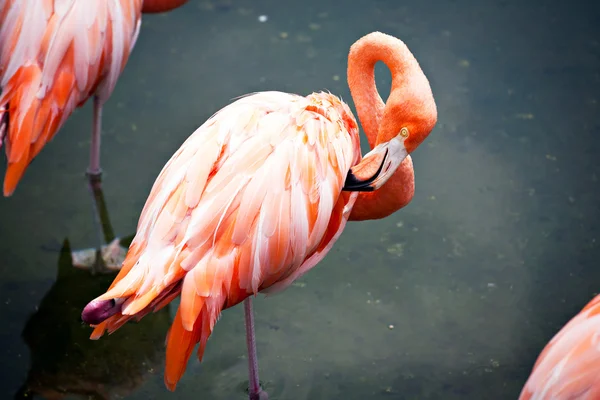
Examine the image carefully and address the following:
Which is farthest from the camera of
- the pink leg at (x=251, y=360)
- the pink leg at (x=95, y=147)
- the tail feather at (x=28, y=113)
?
the pink leg at (x=95, y=147)

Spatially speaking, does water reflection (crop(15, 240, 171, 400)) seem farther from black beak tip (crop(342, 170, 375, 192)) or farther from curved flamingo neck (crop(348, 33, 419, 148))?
curved flamingo neck (crop(348, 33, 419, 148))

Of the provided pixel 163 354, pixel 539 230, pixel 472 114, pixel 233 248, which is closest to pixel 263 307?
pixel 163 354

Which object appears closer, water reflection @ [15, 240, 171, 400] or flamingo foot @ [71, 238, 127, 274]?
water reflection @ [15, 240, 171, 400]

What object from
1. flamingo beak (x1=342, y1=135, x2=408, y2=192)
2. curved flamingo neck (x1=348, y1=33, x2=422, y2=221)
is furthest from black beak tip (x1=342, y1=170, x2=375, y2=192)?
curved flamingo neck (x1=348, y1=33, x2=422, y2=221)

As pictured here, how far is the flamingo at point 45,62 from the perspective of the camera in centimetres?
306

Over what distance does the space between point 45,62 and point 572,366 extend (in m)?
2.09

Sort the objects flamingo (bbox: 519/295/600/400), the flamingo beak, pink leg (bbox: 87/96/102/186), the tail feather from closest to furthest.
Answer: flamingo (bbox: 519/295/600/400), the flamingo beak, the tail feather, pink leg (bbox: 87/96/102/186)

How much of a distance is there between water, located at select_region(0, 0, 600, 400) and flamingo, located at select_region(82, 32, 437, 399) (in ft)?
1.66

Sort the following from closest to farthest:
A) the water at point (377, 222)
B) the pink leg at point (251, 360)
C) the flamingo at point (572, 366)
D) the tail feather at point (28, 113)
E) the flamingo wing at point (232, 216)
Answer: the flamingo at point (572, 366) < the flamingo wing at point (232, 216) < the pink leg at point (251, 360) < the tail feather at point (28, 113) < the water at point (377, 222)

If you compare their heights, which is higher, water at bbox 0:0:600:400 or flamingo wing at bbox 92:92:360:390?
flamingo wing at bbox 92:92:360:390

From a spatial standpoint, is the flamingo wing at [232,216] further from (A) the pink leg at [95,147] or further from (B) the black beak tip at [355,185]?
(A) the pink leg at [95,147]

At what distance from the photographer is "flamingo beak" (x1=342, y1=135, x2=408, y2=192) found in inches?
109

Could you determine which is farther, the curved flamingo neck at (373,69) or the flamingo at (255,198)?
the curved flamingo neck at (373,69)

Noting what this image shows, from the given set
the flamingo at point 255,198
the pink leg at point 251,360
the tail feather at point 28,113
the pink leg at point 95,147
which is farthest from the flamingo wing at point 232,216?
the pink leg at point 95,147
